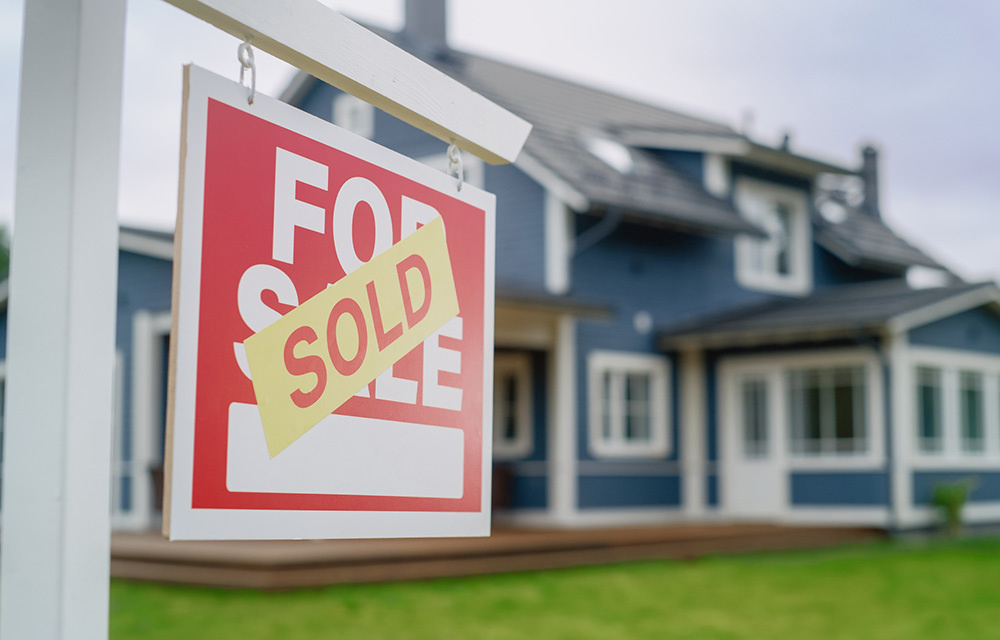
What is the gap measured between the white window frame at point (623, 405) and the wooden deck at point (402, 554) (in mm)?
1408

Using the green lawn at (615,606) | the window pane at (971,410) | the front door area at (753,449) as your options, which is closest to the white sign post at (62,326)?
the green lawn at (615,606)

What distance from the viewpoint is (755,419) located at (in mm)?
13672

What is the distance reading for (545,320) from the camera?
12.0 meters

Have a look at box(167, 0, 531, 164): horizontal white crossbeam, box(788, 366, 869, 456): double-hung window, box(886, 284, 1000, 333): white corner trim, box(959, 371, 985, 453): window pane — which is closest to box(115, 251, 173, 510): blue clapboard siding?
box(788, 366, 869, 456): double-hung window

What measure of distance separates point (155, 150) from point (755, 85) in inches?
789

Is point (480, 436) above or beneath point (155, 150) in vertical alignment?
beneath

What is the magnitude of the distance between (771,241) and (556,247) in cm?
464

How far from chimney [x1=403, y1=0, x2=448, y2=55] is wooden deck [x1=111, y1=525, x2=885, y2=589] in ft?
21.3

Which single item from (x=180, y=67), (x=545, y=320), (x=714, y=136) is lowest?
(x=180, y=67)

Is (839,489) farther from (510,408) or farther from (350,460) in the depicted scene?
(350,460)

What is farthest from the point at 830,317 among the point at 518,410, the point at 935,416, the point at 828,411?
the point at 518,410

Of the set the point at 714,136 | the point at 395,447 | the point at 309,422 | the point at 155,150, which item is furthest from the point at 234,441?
the point at 714,136

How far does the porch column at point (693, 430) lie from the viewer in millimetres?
13547

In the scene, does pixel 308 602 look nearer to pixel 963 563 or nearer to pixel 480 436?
pixel 480 436
